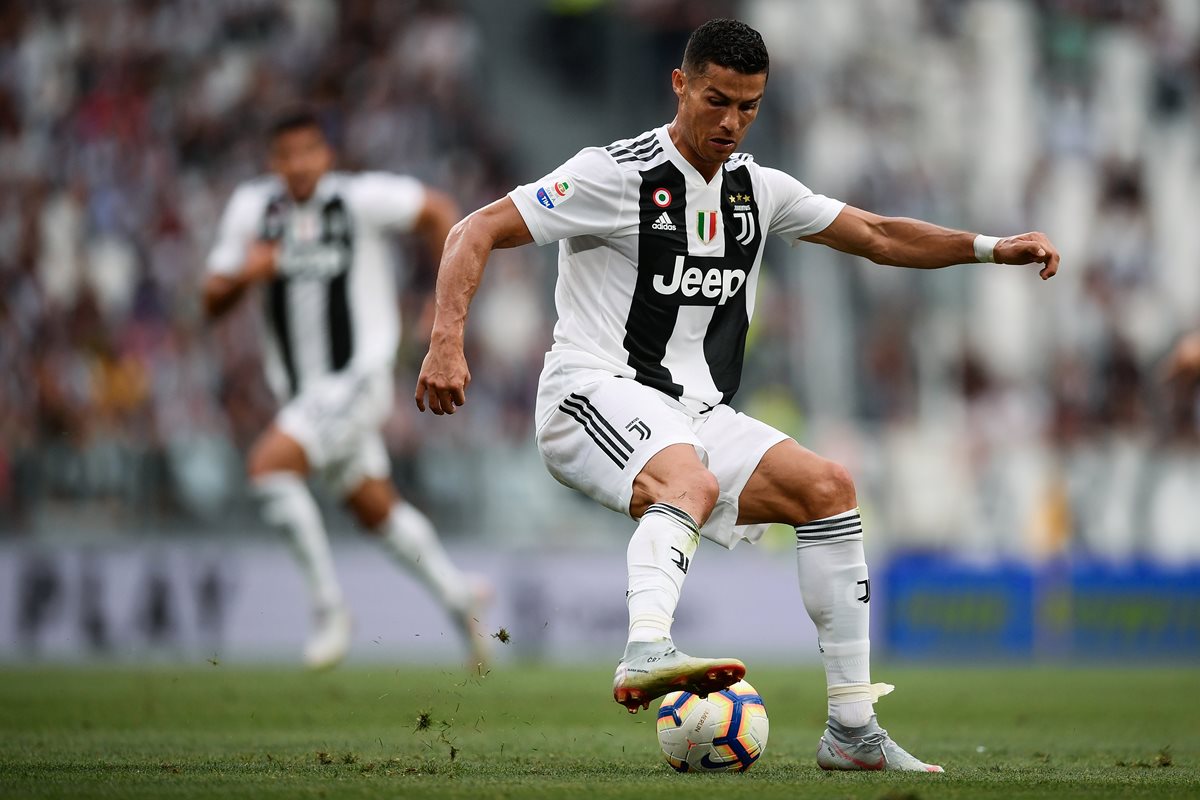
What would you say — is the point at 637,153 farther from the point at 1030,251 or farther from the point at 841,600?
the point at 841,600

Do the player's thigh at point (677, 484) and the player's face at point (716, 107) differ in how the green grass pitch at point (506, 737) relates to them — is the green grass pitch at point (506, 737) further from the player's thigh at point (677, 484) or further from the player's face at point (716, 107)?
the player's face at point (716, 107)

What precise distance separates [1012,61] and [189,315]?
36.2 feet

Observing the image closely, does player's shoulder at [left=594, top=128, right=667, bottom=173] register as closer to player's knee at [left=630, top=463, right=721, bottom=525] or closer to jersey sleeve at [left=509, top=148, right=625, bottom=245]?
jersey sleeve at [left=509, top=148, right=625, bottom=245]

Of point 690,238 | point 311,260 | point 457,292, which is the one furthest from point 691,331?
point 311,260

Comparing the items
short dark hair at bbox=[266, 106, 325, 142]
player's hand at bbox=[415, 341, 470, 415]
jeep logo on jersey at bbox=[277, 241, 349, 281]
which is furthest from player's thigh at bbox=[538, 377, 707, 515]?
short dark hair at bbox=[266, 106, 325, 142]

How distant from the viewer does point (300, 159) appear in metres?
10.4

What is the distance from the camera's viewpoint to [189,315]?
16.2m

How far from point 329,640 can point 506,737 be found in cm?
297

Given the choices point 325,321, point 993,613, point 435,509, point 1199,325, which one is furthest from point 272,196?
point 1199,325

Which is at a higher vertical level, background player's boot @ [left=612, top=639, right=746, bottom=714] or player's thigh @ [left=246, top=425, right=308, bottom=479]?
player's thigh @ [left=246, top=425, right=308, bottom=479]

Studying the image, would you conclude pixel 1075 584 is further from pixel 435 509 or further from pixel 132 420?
pixel 132 420

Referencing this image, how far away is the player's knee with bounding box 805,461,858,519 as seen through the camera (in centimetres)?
582

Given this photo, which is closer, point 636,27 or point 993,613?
point 993,613

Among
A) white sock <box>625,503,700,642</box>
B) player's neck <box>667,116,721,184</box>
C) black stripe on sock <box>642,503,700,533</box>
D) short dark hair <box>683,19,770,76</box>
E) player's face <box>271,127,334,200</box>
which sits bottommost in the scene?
white sock <box>625,503,700,642</box>
